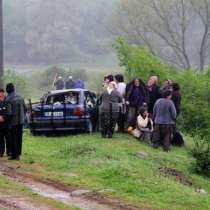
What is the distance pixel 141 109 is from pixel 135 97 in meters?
0.56

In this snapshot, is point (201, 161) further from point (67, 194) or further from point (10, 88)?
point (67, 194)

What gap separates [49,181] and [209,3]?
149ft

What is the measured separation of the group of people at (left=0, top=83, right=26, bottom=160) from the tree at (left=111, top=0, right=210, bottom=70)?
41889mm

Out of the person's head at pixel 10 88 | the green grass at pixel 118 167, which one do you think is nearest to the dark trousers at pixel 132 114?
the green grass at pixel 118 167

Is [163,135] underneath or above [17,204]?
above

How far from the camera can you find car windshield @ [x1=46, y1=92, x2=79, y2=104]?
21375mm

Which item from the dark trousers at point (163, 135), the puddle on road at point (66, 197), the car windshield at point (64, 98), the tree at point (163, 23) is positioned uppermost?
the tree at point (163, 23)

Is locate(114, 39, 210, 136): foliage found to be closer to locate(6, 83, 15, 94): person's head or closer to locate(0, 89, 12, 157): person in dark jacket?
locate(0, 89, 12, 157): person in dark jacket

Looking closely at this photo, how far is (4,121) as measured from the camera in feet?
53.5

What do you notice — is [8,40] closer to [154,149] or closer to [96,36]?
[96,36]

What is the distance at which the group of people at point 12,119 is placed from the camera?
16.1 m

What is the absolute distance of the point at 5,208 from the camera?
10305 mm

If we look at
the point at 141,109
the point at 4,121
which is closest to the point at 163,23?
the point at 141,109

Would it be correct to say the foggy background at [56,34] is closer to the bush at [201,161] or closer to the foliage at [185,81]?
the foliage at [185,81]
